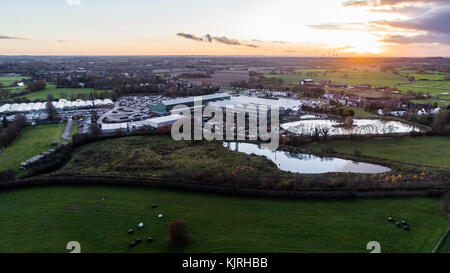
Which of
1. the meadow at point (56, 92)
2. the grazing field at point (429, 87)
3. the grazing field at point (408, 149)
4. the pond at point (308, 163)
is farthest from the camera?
the grazing field at point (429, 87)

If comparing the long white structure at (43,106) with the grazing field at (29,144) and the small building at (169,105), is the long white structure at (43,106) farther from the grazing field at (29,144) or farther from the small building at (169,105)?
the small building at (169,105)

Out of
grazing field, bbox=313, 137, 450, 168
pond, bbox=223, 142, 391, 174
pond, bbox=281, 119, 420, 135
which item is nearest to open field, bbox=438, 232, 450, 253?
pond, bbox=223, 142, 391, 174

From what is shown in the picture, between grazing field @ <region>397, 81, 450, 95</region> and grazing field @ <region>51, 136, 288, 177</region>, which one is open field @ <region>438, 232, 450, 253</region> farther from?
grazing field @ <region>397, 81, 450, 95</region>

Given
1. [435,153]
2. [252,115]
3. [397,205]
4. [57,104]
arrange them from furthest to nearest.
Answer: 1. [57,104]
2. [252,115]
3. [435,153]
4. [397,205]

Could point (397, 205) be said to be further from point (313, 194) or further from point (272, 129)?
point (272, 129)

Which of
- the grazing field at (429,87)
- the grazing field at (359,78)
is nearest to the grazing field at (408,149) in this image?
the grazing field at (429,87)

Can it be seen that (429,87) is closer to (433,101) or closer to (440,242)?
(433,101)

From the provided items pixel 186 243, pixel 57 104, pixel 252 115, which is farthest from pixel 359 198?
pixel 57 104
